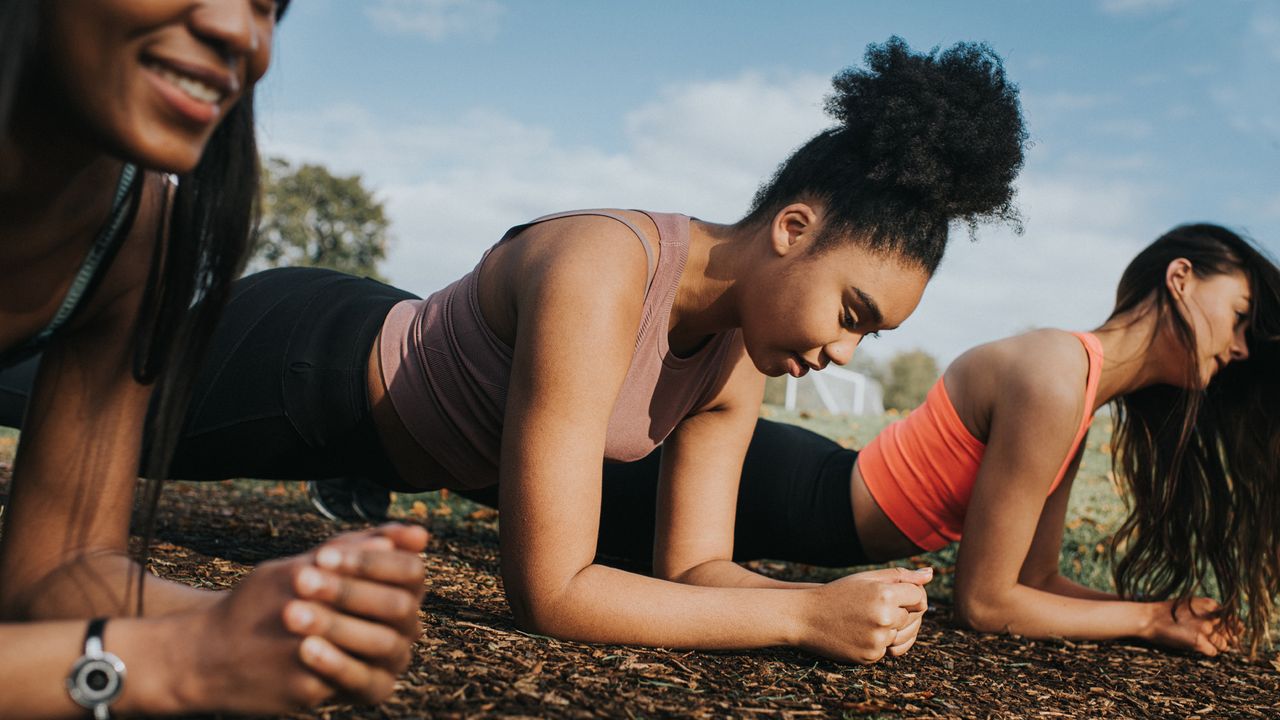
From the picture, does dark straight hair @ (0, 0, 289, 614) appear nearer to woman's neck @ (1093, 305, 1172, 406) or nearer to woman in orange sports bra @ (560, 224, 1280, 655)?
woman in orange sports bra @ (560, 224, 1280, 655)

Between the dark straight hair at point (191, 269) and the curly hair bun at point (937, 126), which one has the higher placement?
the curly hair bun at point (937, 126)

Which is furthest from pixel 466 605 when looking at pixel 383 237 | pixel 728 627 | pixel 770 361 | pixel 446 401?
pixel 383 237

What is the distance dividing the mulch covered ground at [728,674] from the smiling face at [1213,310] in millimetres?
1185

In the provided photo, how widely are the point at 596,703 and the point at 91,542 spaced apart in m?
1.03

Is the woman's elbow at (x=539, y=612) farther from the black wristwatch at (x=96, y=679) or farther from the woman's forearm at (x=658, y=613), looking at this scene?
the black wristwatch at (x=96, y=679)

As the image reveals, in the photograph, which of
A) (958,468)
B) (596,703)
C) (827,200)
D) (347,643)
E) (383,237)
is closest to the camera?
(347,643)

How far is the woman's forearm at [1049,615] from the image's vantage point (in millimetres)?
3635

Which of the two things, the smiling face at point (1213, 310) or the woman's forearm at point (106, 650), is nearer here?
the woman's forearm at point (106, 650)

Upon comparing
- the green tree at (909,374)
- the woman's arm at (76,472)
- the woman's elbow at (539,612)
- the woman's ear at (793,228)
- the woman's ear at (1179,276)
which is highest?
the green tree at (909,374)

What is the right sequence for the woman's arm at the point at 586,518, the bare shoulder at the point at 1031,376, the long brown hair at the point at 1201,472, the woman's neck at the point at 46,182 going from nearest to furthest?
1. the woman's neck at the point at 46,182
2. the woman's arm at the point at 586,518
3. the bare shoulder at the point at 1031,376
4. the long brown hair at the point at 1201,472

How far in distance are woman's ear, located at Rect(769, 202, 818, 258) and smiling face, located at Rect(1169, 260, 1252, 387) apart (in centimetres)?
195

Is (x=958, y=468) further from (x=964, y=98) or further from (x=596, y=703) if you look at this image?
(x=596, y=703)

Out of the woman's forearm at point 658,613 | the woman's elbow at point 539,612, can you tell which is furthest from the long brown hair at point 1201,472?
the woman's elbow at point 539,612

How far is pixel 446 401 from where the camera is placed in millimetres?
3033
